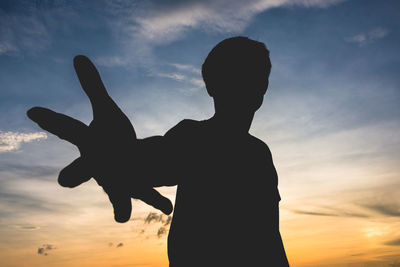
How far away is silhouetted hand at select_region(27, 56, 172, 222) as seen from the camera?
6.88 feet

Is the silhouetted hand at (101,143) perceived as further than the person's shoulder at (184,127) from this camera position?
No

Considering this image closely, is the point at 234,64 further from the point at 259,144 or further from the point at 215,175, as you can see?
the point at 259,144

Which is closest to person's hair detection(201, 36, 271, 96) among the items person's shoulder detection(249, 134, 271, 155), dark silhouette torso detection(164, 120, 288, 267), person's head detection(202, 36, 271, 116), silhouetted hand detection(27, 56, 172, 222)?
person's head detection(202, 36, 271, 116)

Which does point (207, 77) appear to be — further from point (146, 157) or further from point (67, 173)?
point (67, 173)

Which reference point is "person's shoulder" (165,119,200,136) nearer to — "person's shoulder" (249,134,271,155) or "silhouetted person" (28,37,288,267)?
"silhouetted person" (28,37,288,267)

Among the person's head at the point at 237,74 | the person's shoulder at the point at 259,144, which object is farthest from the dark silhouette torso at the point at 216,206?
the person's shoulder at the point at 259,144

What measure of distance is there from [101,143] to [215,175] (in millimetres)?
1093

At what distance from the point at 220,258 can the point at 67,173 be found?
1343mm

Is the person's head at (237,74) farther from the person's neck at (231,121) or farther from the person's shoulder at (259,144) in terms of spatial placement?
the person's shoulder at (259,144)

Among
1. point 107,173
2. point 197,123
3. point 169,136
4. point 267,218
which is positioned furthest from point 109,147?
point 267,218

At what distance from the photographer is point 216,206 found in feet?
9.43

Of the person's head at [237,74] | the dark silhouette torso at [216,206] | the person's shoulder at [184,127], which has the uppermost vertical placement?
the person's head at [237,74]

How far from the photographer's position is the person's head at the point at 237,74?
9.58 feet

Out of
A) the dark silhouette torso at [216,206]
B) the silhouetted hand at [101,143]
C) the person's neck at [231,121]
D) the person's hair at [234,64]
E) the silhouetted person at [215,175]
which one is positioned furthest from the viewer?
the person's neck at [231,121]
